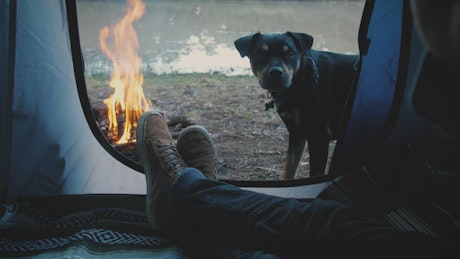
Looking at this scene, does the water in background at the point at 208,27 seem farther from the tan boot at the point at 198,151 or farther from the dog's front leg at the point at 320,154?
the tan boot at the point at 198,151

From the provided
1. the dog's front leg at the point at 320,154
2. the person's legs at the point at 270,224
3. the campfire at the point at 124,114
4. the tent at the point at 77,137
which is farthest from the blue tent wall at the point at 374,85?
the campfire at the point at 124,114

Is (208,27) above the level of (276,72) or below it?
above

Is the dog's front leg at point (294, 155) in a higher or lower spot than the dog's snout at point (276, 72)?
lower

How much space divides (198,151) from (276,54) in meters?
0.83

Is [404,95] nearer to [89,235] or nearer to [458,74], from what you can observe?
[458,74]

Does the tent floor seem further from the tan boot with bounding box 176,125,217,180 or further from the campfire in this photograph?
the campfire

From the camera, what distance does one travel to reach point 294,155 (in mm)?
2156

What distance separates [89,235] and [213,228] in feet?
1.59

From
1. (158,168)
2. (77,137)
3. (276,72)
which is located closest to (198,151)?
(158,168)

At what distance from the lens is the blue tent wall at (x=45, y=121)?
1416 mm

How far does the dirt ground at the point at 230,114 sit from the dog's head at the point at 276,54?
54cm

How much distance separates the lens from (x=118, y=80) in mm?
2742

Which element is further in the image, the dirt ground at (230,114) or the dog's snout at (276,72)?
the dirt ground at (230,114)

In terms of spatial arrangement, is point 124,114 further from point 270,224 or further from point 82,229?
point 270,224
